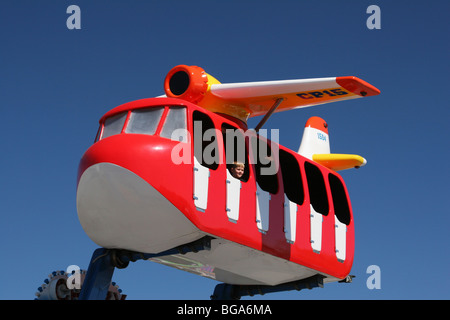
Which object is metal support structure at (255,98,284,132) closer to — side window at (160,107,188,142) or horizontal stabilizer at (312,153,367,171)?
side window at (160,107,188,142)

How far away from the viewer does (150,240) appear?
14453mm

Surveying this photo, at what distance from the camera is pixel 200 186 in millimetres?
13898

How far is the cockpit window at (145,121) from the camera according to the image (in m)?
14.2

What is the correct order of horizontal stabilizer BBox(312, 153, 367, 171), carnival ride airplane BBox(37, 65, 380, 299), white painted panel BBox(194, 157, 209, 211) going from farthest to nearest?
horizontal stabilizer BBox(312, 153, 367, 171) < white painted panel BBox(194, 157, 209, 211) < carnival ride airplane BBox(37, 65, 380, 299)

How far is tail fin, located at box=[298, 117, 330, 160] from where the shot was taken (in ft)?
65.1

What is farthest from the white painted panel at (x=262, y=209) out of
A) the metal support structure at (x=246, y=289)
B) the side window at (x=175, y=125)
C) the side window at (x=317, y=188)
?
the metal support structure at (x=246, y=289)

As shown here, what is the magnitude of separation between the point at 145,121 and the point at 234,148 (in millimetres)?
2042

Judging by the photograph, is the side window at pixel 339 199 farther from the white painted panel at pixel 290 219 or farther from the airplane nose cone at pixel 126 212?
the airplane nose cone at pixel 126 212

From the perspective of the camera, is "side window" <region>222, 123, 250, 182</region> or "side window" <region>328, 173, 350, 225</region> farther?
"side window" <region>328, 173, 350, 225</region>

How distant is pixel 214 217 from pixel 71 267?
5.25m

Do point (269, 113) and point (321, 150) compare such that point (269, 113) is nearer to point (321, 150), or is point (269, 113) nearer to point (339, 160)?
point (339, 160)

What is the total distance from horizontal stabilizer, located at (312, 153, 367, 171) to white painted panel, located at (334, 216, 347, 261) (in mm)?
1866

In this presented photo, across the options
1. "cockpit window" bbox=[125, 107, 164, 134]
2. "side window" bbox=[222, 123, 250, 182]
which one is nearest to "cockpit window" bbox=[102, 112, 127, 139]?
"cockpit window" bbox=[125, 107, 164, 134]
